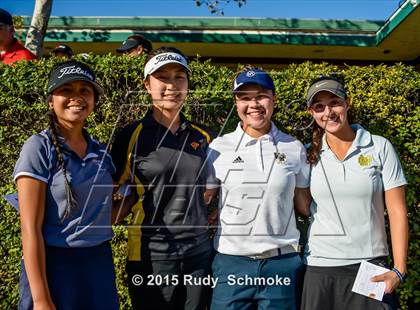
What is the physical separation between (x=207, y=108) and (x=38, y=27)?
343 cm

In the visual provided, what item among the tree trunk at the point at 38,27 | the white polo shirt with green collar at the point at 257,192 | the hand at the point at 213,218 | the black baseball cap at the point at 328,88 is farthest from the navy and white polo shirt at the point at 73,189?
the tree trunk at the point at 38,27

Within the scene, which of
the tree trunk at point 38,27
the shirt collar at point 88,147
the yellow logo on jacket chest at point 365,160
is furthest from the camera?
the tree trunk at point 38,27

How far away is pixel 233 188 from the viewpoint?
319 cm

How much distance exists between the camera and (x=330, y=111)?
131 inches

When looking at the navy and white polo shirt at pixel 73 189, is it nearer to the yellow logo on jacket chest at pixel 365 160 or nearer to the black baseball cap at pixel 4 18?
the yellow logo on jacket chest at pixel 365 160

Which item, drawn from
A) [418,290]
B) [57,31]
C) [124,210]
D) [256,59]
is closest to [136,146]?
[124,210]

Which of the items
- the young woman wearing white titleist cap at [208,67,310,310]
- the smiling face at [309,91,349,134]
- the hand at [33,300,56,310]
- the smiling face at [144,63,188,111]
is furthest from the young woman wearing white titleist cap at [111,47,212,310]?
the smiling face at [309,91,349,134]

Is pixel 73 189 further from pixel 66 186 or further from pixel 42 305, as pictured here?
pixel 42 305

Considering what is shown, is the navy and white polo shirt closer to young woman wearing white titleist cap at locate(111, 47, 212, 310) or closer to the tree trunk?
young woman wearing white titleist cap at locate(111, 47, 212, 310)

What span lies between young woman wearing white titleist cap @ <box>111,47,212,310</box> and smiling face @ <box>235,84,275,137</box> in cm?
36

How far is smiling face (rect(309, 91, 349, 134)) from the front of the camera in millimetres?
3320

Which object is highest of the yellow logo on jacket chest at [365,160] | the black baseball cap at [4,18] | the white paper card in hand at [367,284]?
the black baseball cap at [4,18]

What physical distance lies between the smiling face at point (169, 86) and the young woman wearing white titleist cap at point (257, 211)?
0.40 meters

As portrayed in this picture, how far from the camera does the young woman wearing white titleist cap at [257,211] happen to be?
3117mm
